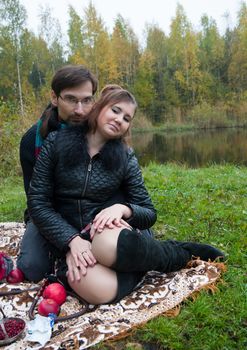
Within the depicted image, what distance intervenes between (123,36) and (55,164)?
34.5m

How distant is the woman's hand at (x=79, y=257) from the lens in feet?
7.71

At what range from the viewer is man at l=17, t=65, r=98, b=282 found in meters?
2.79

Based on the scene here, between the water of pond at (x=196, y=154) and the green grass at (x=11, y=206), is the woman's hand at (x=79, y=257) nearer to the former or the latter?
the green grass at (x=11, y=206)

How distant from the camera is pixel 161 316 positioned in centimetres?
227

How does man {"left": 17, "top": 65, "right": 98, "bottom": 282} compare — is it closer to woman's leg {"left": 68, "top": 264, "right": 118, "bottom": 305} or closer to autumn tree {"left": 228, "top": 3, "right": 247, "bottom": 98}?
woman's leg {"left": 68, "top": 264, "right": 118, "bottom": 305}

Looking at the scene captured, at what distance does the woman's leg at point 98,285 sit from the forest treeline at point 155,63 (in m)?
25.0

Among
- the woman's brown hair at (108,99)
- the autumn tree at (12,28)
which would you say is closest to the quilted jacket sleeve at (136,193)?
the woman's brown hair at (108,99)

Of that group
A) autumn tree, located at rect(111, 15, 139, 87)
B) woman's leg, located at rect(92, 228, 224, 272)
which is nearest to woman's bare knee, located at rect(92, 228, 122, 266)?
woman's leg, located at rect(92, 228, 224, 272)

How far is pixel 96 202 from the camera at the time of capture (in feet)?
8.86

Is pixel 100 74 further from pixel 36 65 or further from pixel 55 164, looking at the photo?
pixel 55 164

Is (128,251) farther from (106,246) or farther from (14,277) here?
(14,277)

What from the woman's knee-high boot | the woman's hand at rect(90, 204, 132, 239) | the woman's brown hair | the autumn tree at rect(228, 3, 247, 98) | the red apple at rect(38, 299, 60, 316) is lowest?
the red apple at rect(38, 299, 60, 316)

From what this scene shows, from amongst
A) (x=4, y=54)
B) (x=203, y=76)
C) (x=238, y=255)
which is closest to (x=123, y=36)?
(x=203, y=76)

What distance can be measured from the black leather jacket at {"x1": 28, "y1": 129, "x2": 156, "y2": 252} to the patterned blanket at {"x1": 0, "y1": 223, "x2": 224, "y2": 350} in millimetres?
417
